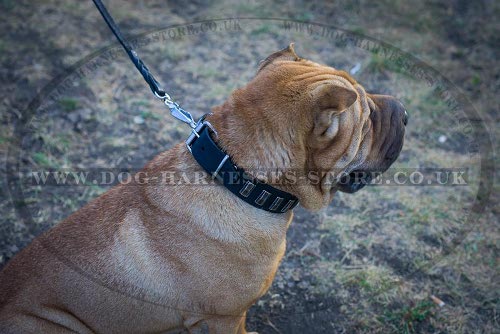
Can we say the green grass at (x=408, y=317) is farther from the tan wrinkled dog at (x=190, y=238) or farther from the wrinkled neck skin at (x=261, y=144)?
the wrinkled neck skin at (x=261, y=144)

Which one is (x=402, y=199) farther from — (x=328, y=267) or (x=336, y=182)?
(x=336, y=182)

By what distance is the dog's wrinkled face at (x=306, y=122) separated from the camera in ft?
8.06

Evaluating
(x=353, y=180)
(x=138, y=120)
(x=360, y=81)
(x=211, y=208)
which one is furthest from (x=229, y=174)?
(x=360, y=81)

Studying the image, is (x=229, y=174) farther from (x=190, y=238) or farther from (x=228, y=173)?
(x=190, y=238)

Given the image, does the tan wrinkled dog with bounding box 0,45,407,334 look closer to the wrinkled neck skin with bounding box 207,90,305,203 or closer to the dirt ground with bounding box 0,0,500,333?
the wrinkled neck skin with bounding box 207,90,305,203

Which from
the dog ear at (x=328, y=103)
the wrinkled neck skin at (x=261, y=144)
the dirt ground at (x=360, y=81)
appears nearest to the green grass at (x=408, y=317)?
the dirt ground at (x=360, y=81)

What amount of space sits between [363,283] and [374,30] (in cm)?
415

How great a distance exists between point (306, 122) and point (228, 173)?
51 cm

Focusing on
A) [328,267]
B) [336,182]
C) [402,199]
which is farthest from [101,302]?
[402,199]

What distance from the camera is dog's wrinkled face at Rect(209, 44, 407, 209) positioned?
246 cm

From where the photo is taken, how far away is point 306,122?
8.18 feet

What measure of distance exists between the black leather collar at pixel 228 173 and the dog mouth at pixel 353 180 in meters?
0.50

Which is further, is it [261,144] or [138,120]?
[138,120]

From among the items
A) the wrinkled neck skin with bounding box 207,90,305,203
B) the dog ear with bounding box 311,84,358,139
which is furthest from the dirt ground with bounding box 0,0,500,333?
the dog ear with bounding box 311,84,358,139
